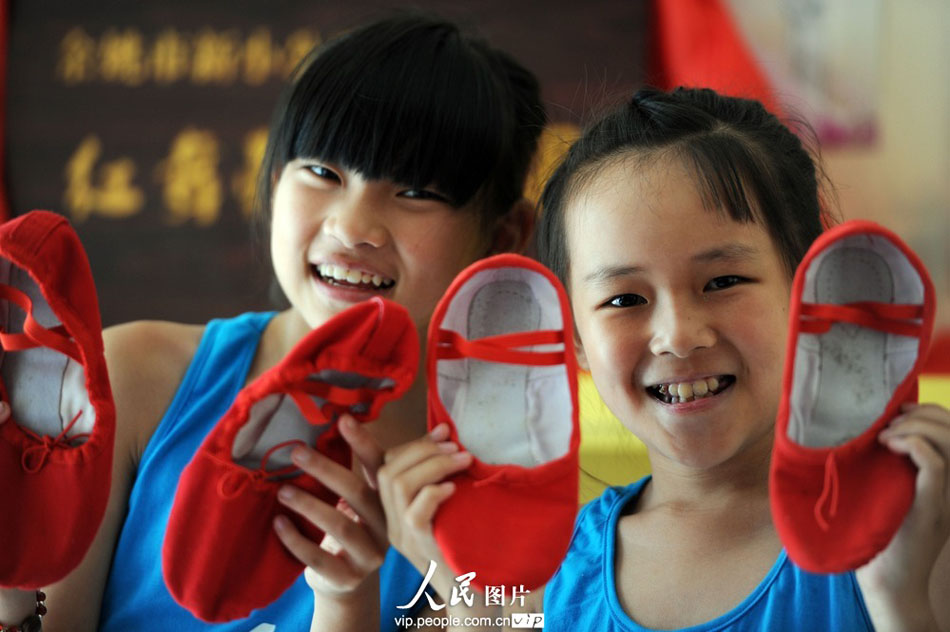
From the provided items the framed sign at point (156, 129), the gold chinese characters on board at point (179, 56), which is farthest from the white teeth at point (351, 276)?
the gold chinese characters on board at point (179, 56)

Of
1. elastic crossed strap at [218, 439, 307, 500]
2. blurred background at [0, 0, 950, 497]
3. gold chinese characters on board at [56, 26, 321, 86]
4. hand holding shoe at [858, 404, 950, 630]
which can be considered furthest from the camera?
gold chinese characters on board at [56, 26, 321, 86]

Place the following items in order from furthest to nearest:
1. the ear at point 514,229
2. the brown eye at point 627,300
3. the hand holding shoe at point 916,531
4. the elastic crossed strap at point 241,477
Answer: the ear at point 514,229, the brown eye at point 627,300, the elastic crossed strap at point 241,477, the hand holding shoe at point 916,531

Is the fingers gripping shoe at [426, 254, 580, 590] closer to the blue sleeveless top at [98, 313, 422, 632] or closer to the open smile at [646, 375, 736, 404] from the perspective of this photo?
the open smile at [646, 375, 736, 404]

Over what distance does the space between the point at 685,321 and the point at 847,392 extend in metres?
0.14

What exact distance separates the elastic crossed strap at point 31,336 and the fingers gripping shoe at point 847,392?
59 cm

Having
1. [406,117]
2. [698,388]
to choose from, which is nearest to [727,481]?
[698,388]

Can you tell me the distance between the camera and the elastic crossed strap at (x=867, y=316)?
723 mm

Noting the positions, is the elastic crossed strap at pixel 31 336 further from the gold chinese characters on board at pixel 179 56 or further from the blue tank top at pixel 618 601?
the gold chinese characters on board at pixel 179 56

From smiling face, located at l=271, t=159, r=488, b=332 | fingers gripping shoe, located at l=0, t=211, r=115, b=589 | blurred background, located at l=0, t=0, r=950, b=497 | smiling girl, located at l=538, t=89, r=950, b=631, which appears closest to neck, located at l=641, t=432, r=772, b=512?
smiling girl, located at l=538, t=89, r=950, b=631

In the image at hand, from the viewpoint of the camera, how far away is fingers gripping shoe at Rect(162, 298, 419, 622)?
742 mm

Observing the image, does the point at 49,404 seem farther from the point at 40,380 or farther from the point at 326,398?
the point at 326,398

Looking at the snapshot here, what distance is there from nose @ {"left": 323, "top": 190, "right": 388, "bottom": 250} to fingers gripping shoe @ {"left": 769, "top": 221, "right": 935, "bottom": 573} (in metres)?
0.45

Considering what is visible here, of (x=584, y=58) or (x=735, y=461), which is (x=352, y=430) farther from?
(x=584, y=58)

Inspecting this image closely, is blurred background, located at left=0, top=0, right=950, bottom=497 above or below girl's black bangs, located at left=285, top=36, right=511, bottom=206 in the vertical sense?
above
